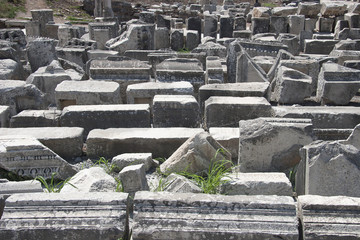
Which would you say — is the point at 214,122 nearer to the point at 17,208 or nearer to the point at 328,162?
the point at 328,162

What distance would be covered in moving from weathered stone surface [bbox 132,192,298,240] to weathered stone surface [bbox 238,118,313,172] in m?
1.30

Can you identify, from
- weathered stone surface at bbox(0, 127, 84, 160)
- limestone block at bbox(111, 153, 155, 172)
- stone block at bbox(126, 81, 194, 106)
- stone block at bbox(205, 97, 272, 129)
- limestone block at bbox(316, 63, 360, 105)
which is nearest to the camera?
limestone block at bbox(111, 153, 155, 172)

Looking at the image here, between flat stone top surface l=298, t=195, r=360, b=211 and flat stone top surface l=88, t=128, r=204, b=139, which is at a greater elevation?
flat stone top surface l=298, t=195, r=360, b=211

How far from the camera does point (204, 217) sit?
280 centimetres

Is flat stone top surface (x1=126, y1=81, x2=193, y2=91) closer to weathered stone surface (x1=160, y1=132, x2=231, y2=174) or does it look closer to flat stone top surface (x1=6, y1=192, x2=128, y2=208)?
weathered stone surface (x1=160, y1=132, x2=231, y2=174)

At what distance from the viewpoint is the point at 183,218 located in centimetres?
281

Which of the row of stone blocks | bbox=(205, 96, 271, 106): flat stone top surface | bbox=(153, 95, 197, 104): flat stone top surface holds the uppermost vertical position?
bbox=(153, 95, 197, 104): flat stone top surface

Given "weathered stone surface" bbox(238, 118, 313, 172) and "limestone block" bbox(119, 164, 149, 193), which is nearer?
"limestone block" bbox(119, 164, 149, 193)

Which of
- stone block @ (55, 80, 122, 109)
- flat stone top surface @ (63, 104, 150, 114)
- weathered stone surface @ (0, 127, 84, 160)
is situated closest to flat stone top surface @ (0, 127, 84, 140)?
weathered stone surface @ (0, 127, 84, 160)

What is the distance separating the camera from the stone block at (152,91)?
614 cm

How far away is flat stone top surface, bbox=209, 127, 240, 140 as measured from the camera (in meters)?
4.79

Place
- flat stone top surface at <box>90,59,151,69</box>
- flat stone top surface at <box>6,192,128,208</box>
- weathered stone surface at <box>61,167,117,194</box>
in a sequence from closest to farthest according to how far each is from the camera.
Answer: flat stone top surface at <box>6,192,128,208</box> < weathered stone surface at <box>61,167,117,194</box> < flat stone top surface at <box>90,59,151,69</box>

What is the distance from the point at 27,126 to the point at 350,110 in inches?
176

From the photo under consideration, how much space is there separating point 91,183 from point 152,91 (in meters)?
2.83
